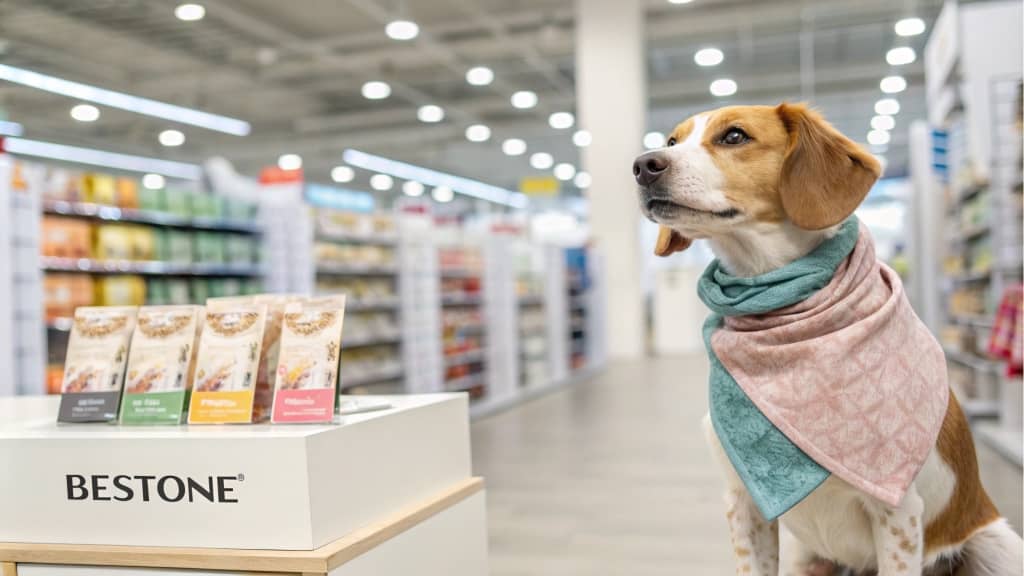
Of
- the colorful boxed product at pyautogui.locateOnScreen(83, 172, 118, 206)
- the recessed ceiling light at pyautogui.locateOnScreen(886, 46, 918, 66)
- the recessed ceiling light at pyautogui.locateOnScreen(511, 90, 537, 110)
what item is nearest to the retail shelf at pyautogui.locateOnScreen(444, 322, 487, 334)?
the colorful boxed product at pyautogui.locateOnScreen(83, 172, 118, 206)

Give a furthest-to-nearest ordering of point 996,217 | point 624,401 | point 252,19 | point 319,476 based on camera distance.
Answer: point 252,19 < point 624,401 < point 996,217 < point 319,476

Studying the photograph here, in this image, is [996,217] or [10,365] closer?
[10,365]

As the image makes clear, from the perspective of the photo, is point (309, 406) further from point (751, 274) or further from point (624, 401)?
point (624, 401)

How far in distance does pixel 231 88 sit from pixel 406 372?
32.4 feet

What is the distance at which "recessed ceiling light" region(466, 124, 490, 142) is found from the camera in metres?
19.8

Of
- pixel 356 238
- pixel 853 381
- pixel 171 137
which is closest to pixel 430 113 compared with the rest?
pixel 171 137

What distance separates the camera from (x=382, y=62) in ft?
47.7

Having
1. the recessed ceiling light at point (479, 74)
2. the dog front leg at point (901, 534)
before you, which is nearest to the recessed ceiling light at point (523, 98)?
the recessed ceiling light at point (479, 74)

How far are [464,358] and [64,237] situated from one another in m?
4.29

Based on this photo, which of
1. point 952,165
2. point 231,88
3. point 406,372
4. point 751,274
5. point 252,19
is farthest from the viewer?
point 231,88

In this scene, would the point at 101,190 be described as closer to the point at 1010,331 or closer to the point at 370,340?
the point at 370,340

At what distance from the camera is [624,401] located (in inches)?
349

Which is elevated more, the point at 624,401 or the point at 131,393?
the point at 131,393

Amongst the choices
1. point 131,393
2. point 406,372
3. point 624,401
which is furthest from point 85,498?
point 624,401
